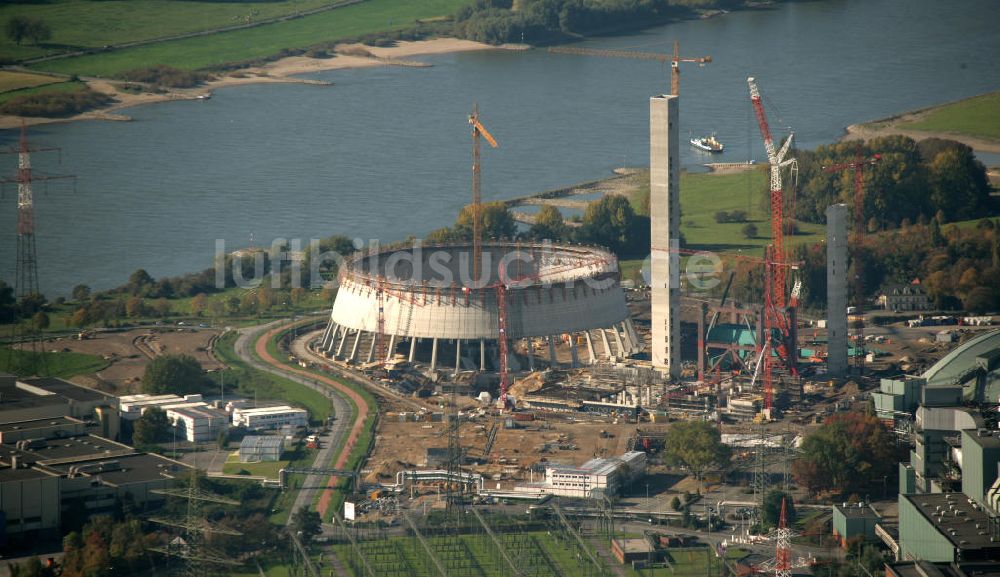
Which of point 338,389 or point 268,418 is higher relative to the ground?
point 338,389

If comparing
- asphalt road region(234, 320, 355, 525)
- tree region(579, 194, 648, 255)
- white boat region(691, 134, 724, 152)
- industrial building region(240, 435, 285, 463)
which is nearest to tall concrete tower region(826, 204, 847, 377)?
asphalt road region(234, 320, 355, 525)

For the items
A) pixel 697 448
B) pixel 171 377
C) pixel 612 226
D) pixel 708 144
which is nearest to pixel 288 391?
pixel 171 377

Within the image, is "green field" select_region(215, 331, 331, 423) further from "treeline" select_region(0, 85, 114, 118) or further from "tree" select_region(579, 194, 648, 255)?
"treeline" select_region(0, 85, 114, 118)

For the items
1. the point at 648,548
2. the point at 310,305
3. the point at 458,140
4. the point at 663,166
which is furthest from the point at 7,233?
the point at 648,548

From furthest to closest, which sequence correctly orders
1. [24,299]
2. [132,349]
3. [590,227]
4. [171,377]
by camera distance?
[590,227]
[24,299]
[132,349]
[171,377]

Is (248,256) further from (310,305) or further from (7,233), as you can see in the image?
(7,233)

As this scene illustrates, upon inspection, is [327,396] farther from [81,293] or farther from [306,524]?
[81,293]
